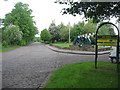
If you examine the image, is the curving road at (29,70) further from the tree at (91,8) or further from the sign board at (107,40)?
the tree at (91,8)

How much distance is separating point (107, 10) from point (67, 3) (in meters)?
2.31

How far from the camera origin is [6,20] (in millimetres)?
42094

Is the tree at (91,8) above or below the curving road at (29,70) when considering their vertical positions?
above

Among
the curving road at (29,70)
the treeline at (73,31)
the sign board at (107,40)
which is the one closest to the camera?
the curving road at (29,70)

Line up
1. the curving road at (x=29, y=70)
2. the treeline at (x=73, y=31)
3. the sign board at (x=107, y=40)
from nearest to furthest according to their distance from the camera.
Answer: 1. the curving road at (x=29, y=70)
2. the sign board at (x=107, y=40)
3. the treeline at (x=73, y=31)

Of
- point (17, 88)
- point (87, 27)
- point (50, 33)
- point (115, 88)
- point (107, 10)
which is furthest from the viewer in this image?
point (50, 33)

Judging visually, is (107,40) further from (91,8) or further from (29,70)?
(29,70)

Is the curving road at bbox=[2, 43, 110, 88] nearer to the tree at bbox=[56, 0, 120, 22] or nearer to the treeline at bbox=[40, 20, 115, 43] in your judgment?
the tree at bbox=[56, 0, 120, 22]

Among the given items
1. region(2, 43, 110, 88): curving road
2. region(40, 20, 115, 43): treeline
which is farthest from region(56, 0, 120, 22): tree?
region(40, 20, 115, 43): treeline

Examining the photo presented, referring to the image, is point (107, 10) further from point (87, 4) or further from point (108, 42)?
point (108, 42)

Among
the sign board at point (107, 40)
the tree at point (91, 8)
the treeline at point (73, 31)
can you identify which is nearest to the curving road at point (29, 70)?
the sign board at point (107, 40)

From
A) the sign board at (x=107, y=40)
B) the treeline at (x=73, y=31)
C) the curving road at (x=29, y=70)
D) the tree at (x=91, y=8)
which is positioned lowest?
the curving road at (x=29, y=70)

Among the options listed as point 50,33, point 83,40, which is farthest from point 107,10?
point 50,33

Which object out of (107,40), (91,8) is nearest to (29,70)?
(107,40)
